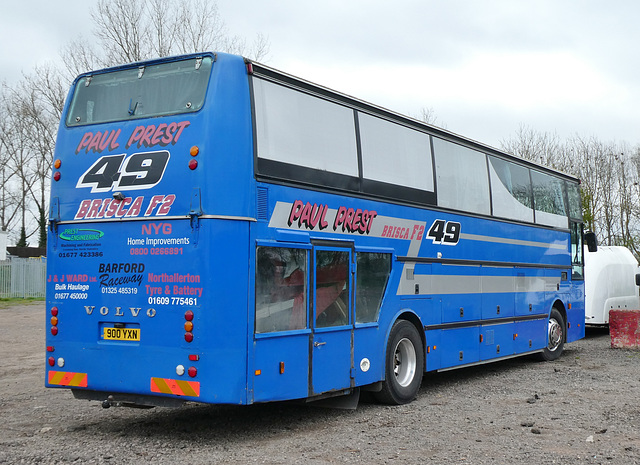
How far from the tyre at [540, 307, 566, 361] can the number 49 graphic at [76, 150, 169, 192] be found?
31.3ft

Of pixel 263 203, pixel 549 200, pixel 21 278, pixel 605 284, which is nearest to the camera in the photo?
pixel 263 203

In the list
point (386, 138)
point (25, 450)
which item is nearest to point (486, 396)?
point (386, 138)

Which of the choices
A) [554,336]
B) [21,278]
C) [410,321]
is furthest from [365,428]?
[21,278]

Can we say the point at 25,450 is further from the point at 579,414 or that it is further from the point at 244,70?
the point at 579,414

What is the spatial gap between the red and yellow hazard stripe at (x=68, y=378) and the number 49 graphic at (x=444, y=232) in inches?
198

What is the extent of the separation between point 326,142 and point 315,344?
2289 mm

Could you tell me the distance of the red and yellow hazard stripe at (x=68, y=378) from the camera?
26.0 feet

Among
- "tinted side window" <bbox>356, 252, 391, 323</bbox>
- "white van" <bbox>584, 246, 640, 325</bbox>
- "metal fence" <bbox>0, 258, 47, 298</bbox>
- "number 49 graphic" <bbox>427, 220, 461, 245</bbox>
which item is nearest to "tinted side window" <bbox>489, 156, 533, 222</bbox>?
"number 49 graphic" <bbox>427, 220, 461, 245</bbox>

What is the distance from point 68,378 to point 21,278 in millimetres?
28486

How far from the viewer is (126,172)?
779cm

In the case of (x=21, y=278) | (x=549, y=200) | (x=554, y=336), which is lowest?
(x=554, y=336)

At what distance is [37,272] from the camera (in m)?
34.6

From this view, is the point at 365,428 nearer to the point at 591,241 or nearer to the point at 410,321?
the point at 410,321

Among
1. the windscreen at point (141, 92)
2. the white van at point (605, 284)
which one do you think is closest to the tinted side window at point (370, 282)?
the windscreen at point (141, 92)
